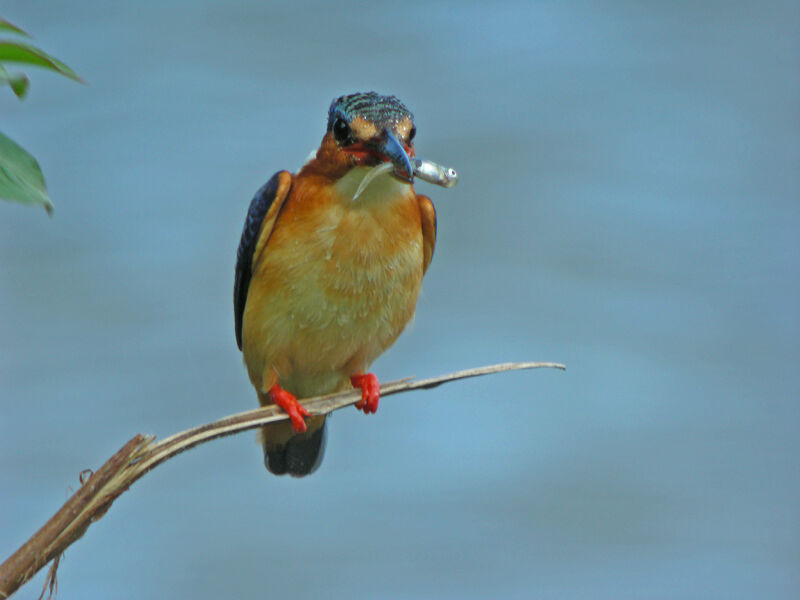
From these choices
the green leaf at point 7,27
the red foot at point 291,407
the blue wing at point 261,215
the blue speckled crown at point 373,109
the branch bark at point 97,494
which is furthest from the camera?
the blue wing at point 261,215

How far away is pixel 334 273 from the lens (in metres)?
1.90

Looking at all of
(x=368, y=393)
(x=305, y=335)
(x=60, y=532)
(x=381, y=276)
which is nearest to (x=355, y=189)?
(x=381, y=276)

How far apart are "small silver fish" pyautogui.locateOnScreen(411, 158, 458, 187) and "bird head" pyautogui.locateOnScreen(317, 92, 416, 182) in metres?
0.02

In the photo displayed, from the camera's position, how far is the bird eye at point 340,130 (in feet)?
5.76

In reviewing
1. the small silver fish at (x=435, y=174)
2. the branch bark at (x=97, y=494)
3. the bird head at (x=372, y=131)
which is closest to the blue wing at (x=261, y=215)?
the bird head at (x=372, y=131)

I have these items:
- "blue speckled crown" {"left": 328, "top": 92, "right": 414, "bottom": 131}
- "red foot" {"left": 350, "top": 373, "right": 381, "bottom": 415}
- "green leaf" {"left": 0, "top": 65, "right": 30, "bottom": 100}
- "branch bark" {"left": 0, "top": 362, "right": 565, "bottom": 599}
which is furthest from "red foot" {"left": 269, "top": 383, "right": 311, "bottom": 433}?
"green leaf" {"left": 0, "top": 65, "right": 30, "bottom": 100}

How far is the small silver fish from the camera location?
154cm

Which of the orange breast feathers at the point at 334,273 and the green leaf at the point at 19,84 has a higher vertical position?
the orange breast feathers at the point at 334,273

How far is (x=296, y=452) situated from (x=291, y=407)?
44 centimetres

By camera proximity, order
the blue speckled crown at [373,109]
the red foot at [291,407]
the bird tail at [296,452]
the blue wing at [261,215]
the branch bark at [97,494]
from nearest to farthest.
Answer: the branch bark at [97,494] → the blue speckled crown at [373,109] → the red foot at [291,407] → the blue wing at [261,215] → the bird tail at [296,452]

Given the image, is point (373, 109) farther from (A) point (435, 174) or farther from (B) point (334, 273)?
(B) point (334, 273)

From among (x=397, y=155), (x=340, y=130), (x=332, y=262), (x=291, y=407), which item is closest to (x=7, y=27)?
(x=397, y=155)

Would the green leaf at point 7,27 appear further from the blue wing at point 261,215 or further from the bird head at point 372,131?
the blue wing at point 261,215

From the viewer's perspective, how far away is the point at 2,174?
0.84 metres
